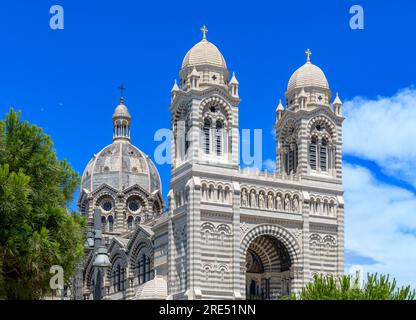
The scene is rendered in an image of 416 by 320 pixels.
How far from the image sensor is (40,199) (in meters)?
31.3

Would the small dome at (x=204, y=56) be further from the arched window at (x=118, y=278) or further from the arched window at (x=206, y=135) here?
the arched window at (x=118, y=278)

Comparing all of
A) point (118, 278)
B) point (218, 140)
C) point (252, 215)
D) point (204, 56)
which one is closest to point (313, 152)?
point (252, 215)

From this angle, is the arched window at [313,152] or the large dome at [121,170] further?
the large dome at [121,170]

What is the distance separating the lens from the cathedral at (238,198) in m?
69.2

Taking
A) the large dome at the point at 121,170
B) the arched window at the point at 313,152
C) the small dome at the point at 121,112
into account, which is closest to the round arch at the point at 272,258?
the arched window at the point at 313,152

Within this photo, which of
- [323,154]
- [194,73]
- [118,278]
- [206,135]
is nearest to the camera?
[194,73]

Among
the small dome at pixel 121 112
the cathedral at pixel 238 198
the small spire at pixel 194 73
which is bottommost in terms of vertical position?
the cathedral at pixel 238 198

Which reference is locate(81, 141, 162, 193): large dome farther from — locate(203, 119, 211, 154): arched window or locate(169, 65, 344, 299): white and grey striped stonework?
locate(203, 119, 211, 154): arched window

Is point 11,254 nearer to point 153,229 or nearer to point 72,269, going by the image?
point 72,269

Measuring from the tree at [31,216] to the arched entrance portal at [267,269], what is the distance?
4084 cm

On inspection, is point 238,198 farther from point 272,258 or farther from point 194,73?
point 194,73

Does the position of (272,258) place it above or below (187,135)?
below

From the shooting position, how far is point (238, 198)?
232 ft

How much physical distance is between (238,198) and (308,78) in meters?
14.0
